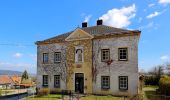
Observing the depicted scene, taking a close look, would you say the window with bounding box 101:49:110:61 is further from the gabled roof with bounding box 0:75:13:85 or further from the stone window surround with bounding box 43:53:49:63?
the gabled roof with bounding box 0:75:13:85

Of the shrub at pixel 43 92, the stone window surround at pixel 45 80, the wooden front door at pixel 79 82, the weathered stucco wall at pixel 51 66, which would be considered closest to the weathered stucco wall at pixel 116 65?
the wooden front door at pixel 79 82

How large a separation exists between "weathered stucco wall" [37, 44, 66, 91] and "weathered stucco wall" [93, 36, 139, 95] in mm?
4766

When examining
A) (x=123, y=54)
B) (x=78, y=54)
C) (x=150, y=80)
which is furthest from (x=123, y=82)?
(x=150, y=80)

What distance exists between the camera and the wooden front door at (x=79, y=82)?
31.4m

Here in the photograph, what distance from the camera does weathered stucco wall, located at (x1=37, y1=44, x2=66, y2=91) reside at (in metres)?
33.1

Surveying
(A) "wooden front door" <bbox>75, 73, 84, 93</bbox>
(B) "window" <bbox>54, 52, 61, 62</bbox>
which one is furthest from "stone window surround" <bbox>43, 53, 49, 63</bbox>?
(A) "wooden front door" <bbox>75, 73, 84, 93</bbox>

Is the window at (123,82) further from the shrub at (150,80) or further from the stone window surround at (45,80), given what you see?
the shrub at (150,80)

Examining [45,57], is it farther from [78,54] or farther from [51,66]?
[78,54]

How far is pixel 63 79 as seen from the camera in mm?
32938

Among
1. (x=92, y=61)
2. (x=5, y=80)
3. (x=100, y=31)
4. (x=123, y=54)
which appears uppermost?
(x=100, y=31)

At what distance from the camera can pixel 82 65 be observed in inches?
1235

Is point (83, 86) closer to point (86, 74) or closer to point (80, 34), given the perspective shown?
point (86, 74)

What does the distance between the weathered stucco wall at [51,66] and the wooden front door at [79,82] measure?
1840 mm

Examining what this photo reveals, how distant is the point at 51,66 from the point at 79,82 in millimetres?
4986
